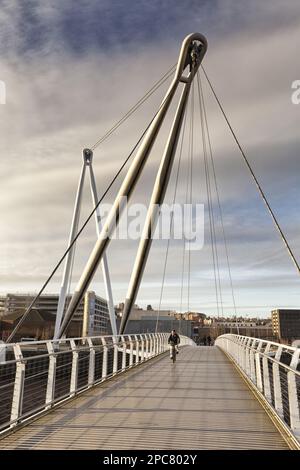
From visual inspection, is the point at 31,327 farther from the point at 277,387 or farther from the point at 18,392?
the point at 277,387

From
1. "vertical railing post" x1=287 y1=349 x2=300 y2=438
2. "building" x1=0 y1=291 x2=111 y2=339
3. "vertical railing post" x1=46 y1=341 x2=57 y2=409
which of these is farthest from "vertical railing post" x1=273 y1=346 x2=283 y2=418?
"building" x1=0 y1=291 x2=111 y2=339

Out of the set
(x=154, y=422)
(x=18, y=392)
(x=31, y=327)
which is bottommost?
(x=154, y=422)

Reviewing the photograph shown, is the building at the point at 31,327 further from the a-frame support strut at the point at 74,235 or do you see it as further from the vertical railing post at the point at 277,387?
the vertical railing post at the point at 277,387

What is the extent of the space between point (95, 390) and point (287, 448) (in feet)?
18.0

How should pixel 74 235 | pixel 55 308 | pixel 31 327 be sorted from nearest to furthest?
pixel 74 235, pixel 31 327, pixel 55 308

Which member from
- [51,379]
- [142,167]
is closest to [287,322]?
[142,167]

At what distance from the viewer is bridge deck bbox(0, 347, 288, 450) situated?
536cm

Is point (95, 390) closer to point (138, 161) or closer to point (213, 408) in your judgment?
point (213, 408)

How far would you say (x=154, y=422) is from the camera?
→ 21.1 ft

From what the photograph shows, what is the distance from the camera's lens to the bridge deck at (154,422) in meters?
5.36

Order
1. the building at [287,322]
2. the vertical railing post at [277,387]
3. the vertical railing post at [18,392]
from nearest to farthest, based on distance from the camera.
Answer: the vertical railing post at [18,392], the vertical railing post at [277,387], the building at [287,322]

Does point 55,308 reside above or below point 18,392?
above

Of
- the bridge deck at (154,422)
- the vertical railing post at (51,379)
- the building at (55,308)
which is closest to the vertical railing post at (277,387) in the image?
the bridge deck at (154,422)
